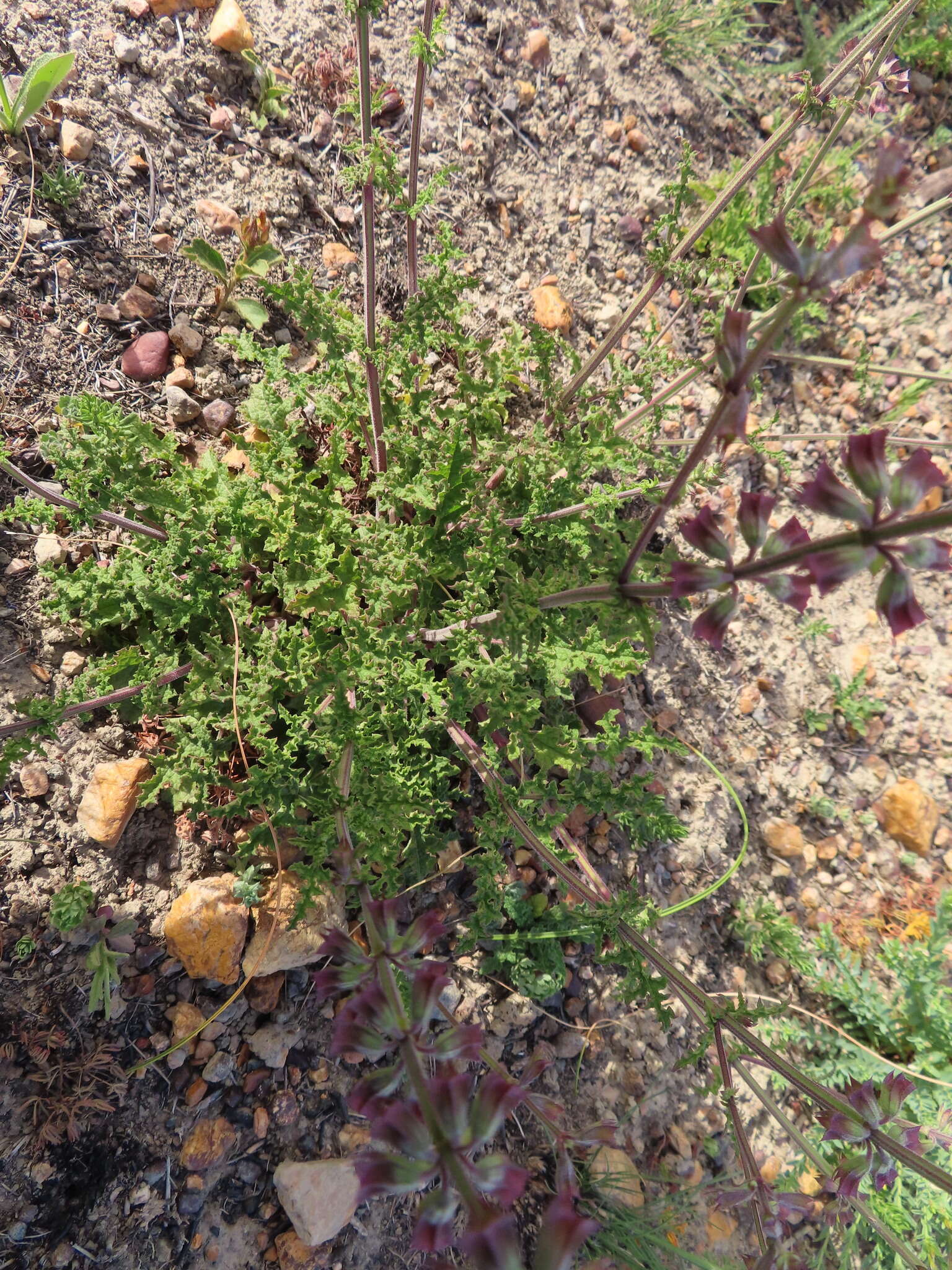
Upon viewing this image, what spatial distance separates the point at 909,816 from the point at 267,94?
16.8 feet

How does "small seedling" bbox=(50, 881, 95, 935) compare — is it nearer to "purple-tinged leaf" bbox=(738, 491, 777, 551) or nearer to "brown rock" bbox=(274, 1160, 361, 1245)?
"brown rock" bbox=(274, 1160, 361, 1245)

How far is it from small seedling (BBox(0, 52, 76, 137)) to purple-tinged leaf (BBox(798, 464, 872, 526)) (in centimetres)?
345

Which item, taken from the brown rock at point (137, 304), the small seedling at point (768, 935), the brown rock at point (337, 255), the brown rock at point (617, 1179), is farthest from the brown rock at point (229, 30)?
the brown rock at point (617, 1179)

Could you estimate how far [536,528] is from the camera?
10.4 ft

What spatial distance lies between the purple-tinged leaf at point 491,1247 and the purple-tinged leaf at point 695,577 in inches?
43.2

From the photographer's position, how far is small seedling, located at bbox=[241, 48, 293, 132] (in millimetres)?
3691

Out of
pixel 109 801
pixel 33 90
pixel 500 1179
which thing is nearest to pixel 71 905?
pixel 109 801

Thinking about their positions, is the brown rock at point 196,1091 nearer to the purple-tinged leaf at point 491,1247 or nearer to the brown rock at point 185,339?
the purple-tinged leaf at point 491,1247

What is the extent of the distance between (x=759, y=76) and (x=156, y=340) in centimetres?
430

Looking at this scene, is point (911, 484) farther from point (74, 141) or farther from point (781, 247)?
point (74, 141)

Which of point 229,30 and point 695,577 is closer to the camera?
point 695,577

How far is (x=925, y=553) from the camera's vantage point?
4.01ft

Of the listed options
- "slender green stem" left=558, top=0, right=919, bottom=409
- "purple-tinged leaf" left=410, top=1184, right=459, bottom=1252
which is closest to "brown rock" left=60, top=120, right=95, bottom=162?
"slender green stem" left=558, top=0, right=919, bottom=409

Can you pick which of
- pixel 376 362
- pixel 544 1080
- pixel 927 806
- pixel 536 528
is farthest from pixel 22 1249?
pixel 927 806
